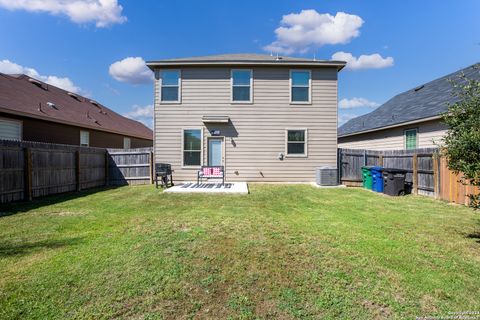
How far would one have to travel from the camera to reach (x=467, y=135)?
395 cm

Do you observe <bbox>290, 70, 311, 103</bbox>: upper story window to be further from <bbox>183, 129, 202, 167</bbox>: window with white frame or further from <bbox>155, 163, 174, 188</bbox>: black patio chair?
<bbox>155, 163, 174, 188</bbox>: black patio chair

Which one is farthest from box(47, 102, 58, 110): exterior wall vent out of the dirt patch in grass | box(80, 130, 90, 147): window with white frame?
the dirt patch in grass

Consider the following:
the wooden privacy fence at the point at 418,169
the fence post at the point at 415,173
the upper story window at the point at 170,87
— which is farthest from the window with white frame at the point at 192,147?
the fence post at the point at 415,173

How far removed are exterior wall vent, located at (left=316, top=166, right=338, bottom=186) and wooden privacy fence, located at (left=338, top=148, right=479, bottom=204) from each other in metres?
1.02

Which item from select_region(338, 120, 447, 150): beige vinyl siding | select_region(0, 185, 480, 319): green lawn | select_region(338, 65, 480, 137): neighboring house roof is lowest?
select_region(0, 185, 480, 319): green lawn

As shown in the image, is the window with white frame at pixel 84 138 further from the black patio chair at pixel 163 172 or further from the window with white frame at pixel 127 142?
the black patio chair at pixel 163 172

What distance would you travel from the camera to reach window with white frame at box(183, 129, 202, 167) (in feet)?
39.9

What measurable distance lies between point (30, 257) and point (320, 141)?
11101 millimetres

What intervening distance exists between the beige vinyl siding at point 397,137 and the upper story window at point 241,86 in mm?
7497

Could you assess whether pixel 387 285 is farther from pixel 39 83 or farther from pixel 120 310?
pixel 39 83

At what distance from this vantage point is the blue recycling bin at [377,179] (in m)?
9.95

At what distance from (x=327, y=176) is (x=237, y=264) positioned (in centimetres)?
885

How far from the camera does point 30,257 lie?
3.63 m

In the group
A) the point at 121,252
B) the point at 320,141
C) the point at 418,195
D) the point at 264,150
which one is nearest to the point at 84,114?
the point at 264,150
